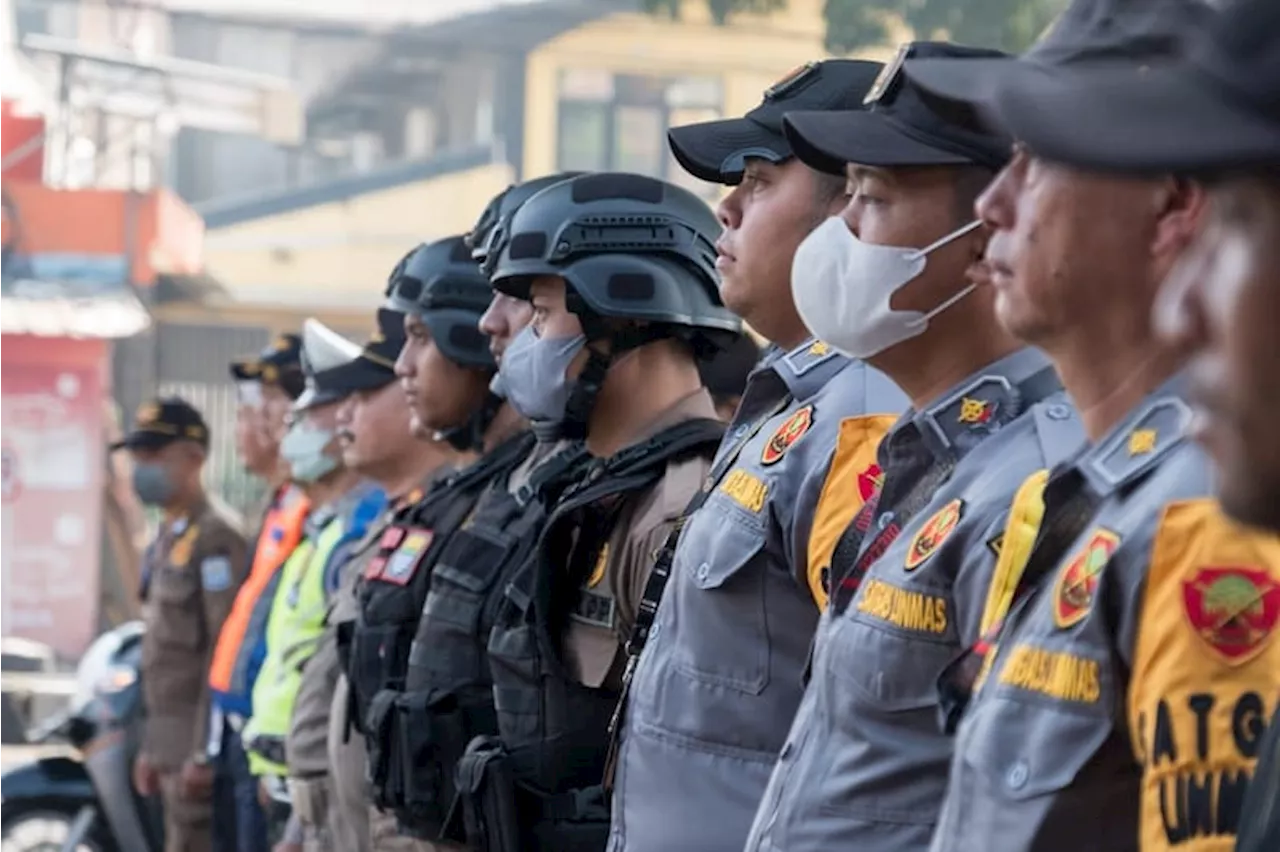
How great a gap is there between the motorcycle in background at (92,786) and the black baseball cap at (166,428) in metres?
0.90

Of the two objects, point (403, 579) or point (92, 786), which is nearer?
point (403, 579)

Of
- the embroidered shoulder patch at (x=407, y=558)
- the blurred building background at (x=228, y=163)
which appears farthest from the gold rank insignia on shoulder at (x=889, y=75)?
the blurred building background at (x=228, y=163)

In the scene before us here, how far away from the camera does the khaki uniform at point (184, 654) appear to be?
387 inches

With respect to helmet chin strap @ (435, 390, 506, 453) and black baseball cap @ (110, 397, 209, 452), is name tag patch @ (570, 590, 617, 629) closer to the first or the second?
helmet chin strap @ (435, 390, 506, 453)

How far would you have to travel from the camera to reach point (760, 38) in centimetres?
2020

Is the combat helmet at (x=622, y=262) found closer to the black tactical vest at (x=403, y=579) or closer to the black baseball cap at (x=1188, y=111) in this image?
the black tactical vest at (x=403, y=579)

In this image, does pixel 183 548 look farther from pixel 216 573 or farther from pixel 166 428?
pixel 166 428

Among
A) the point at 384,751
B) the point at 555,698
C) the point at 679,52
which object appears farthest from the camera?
the point at 679,52

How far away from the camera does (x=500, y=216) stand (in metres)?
5.79

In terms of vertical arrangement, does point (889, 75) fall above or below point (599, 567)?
above

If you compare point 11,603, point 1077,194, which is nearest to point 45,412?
point 11,603

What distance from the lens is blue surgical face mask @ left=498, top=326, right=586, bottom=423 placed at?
17.1ft

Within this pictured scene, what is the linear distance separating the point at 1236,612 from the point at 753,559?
152 centimetres

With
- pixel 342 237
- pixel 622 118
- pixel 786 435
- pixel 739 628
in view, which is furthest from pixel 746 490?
pixel 342 237
